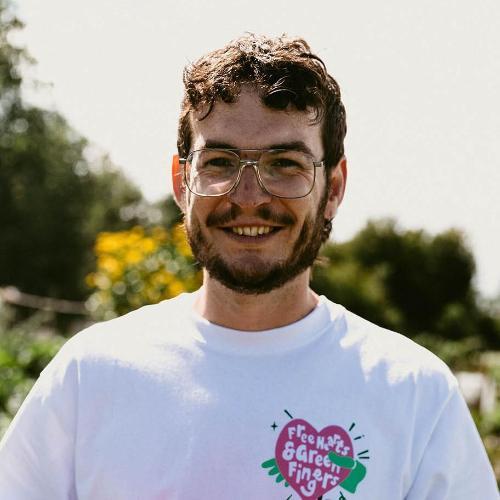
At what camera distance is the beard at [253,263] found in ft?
5.79

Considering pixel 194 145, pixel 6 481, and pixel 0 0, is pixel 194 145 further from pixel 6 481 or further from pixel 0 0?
pixel 0 0

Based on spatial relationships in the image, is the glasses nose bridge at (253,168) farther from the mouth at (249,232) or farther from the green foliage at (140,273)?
the green foliage at (140,273)

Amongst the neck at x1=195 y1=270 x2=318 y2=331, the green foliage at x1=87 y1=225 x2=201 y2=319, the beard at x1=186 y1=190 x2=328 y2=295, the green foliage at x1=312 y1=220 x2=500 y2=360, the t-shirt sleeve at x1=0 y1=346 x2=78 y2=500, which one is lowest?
the green foliage at x1=312 y1=220 x2=500 y2=360

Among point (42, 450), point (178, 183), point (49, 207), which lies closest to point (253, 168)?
point (178, 183)

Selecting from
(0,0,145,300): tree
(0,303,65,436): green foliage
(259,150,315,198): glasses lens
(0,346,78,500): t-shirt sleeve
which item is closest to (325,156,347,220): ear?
(259,150,315,198): glasses lens

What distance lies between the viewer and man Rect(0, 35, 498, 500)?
163 centimetres

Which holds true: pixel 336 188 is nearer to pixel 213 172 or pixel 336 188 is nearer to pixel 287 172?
pixel 287 172

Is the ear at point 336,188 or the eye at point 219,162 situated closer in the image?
the eye at point 219,162

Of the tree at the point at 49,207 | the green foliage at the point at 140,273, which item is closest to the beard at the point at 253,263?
the green foliage at the point at 140,273

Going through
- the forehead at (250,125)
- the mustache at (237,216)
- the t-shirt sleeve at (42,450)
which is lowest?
the t-shirt sleeve at (42,450)

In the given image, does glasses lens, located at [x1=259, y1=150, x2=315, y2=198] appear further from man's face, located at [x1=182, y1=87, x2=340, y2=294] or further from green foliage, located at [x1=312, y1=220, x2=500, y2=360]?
green foliage, located at [x1=312, y1=220, x2=500, y2=360]

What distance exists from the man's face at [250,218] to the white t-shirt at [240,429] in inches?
7.5

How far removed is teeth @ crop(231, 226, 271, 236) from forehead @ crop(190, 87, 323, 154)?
0.20 meters

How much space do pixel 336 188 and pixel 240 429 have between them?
2.51 ft
